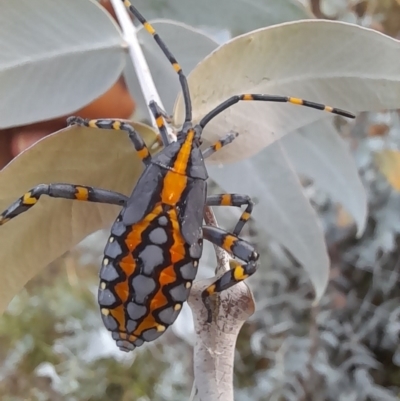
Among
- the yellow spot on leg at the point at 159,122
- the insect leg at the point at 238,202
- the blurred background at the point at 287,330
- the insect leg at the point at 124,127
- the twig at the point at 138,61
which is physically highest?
the twig at the point at 138,61

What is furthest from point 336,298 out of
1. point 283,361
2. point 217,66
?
point 217,66

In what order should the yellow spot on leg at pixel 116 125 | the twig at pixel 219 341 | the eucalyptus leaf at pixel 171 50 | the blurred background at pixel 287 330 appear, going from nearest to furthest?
the twig at pixel 219 341, the yellow spot on leg at pixel 116 125, the eucalyptus leaf at pixel 171 50, the blurred background at pixel 287 330

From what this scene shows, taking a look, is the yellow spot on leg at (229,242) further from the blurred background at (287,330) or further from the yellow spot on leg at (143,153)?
the blurred background at (287,330)

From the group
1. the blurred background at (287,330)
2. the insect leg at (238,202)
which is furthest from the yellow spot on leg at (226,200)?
the blurred background at (287,330)

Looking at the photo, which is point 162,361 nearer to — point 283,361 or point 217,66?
point 283,361

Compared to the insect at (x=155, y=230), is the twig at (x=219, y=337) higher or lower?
lower

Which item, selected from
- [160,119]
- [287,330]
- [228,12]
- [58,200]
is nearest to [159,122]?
[160,119]
